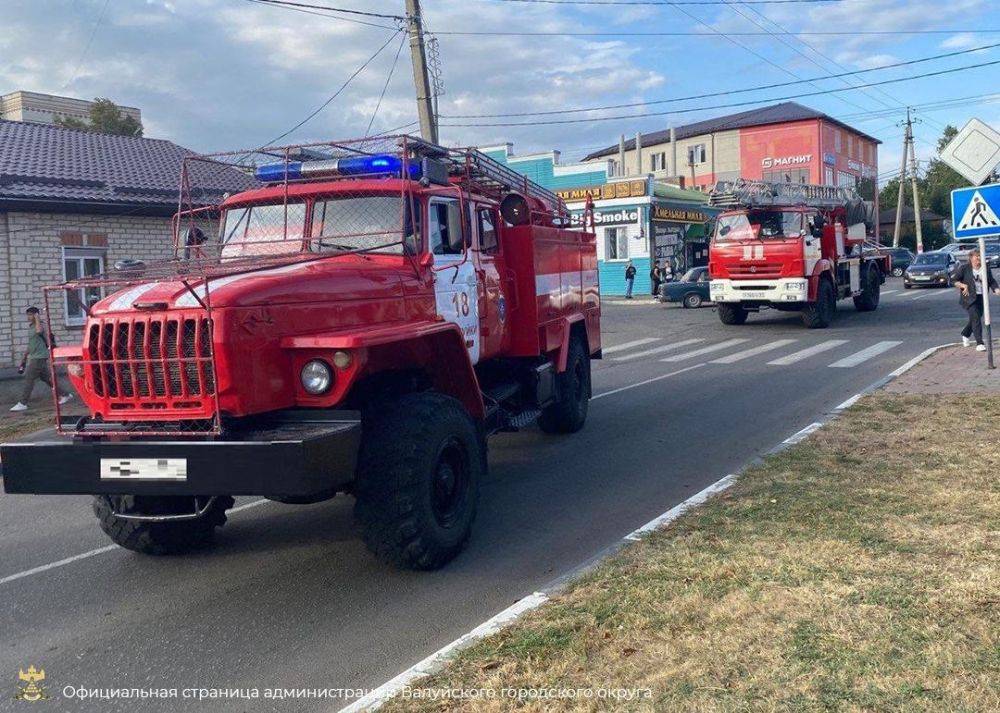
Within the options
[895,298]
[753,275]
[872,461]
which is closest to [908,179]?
[895,298]

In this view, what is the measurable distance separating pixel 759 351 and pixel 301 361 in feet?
46.3

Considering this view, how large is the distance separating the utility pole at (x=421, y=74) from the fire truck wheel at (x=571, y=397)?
8899mm

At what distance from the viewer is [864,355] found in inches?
656

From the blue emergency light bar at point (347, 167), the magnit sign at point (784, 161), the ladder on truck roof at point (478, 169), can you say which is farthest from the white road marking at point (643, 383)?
the magnit sign at point (784, 161)

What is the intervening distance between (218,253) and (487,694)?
4.36m

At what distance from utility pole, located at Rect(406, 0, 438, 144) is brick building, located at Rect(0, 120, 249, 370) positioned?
3642 millimetres

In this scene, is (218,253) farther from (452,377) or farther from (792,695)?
(792,695)

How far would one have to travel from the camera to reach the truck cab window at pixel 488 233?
26.6ft

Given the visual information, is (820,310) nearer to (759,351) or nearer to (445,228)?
(759,351)

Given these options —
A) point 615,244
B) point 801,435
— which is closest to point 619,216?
point 615,244

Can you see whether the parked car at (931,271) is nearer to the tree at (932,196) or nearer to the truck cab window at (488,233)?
the truck cab window at (488,233)

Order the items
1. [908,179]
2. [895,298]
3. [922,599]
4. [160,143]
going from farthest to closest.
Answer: [908,179] < [895,298] < [160,143] < [922,599]

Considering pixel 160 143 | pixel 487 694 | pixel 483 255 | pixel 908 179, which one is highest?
pixel 908 179

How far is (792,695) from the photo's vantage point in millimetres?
3709
